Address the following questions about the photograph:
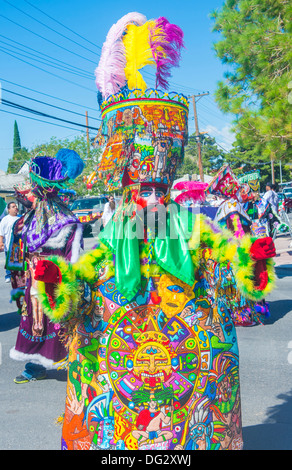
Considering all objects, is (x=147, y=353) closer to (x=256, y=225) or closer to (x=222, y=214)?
(x=222, y=214)

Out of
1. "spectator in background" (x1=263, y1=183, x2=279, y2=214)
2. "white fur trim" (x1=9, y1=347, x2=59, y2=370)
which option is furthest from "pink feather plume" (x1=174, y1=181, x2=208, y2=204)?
"spectator in background" (x1=263, y1=183, x2=279, y2=214)

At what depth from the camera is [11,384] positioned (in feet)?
16.7

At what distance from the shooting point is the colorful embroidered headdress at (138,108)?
2.48 metres

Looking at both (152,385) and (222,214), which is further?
(222,214)

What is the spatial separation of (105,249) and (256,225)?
8.43 m

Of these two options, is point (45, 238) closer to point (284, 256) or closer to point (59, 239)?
point (59, 239)

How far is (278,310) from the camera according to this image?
7.86m

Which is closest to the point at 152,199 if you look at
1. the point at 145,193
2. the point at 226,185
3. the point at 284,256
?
the point at 145,193

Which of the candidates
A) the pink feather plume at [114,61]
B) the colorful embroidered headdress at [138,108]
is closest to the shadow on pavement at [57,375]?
the colorful embroidered headdress at [138,108]

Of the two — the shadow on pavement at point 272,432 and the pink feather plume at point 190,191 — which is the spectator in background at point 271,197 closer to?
the pink feather plume at point 190,191

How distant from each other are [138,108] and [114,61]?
1.28 feet

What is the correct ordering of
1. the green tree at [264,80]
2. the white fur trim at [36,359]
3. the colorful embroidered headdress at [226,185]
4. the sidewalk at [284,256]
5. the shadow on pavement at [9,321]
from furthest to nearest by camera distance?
the sidewalk at [284,256] < the green tree at [264,80] < the shadow on pavement at [9,321] < the colorful embroidered headdress at [226,185] < the white fur trim at [36,359]

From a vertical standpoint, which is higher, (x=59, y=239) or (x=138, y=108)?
(x=138, y=108)
